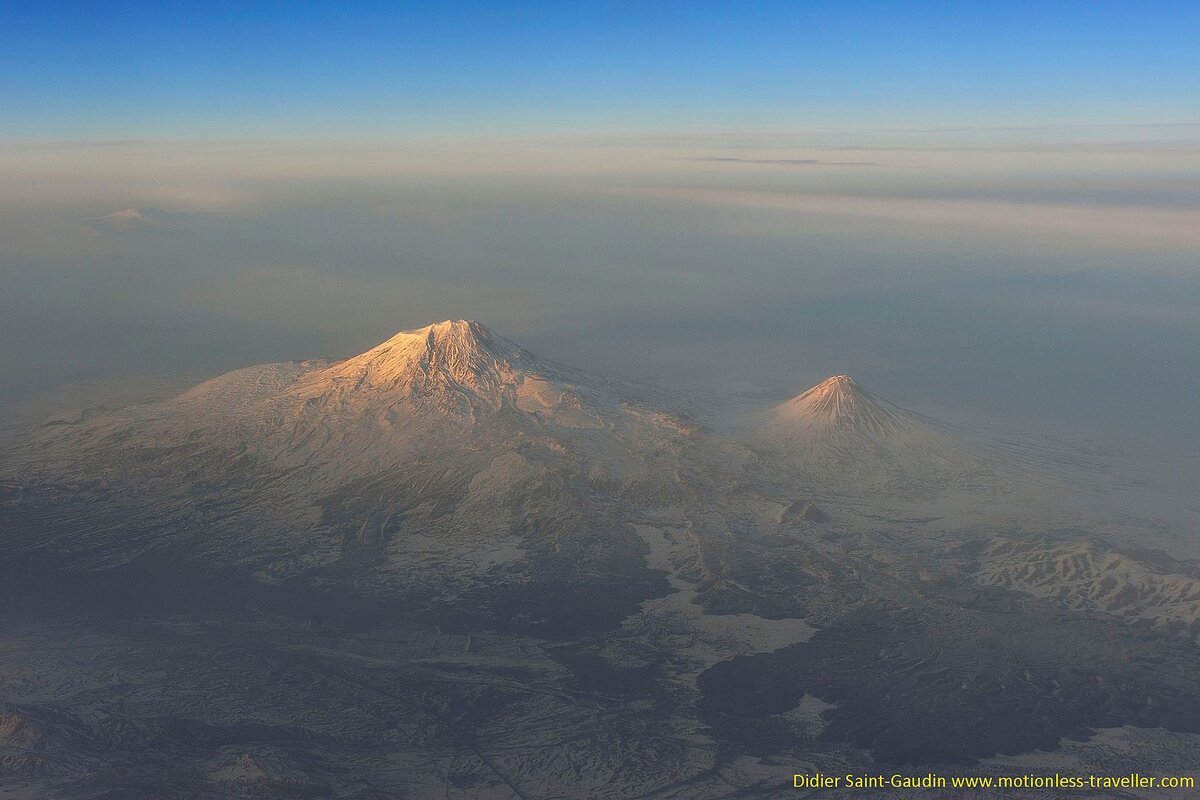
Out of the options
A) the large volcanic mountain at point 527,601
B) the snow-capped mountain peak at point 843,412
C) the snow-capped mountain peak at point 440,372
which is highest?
the snow-capped mountain peak at point 440,372

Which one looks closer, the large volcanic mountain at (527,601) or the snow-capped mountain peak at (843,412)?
the large volcanic mountain at (527,601)

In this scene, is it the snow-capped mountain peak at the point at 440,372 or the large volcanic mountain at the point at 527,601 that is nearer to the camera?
the large volcanic mountain at the point at 527,601

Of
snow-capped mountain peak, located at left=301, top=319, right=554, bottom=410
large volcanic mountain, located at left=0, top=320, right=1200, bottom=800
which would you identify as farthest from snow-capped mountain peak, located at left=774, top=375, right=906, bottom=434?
snow-capped mountain peak, located at left=301, top=319, right=554, bottom=410

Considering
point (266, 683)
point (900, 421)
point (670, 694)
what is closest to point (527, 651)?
point (670, 694)

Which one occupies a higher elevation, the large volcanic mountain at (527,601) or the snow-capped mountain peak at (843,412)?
the snow-capped mountain peak at (843,412)

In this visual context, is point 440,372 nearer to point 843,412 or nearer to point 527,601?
point 527,601

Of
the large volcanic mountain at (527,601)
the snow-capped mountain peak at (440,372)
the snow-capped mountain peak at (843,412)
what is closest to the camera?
the large volcanic mountain at (527,601)

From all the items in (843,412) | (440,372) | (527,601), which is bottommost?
(527,601)

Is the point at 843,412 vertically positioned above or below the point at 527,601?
above

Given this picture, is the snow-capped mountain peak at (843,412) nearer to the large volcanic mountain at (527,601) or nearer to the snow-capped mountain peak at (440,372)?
the large volcanic mountain at (527,601)

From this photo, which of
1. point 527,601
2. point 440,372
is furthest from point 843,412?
point 527,601

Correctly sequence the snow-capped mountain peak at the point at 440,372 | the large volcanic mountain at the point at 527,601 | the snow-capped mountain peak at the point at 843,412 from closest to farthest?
the large volcanic mountain at the point at 527,601 < the snow-capped mountain peak at the point at 440,372 < the snow-capped mountain peak at the point at 843,412

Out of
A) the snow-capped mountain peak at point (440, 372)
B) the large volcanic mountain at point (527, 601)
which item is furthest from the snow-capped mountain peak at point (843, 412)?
the snow-capped mountain peak at point (440, 372)

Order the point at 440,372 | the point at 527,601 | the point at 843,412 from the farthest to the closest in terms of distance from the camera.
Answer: the point at 843,412 → the point at 440,372 → the point at 527,601
